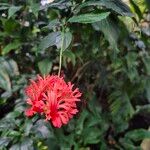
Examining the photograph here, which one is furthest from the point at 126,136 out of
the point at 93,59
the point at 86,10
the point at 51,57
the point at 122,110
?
the point at 86,10

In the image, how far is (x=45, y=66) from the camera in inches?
66.4

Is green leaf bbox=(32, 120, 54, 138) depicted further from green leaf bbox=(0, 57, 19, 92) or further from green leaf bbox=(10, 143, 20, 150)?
green leaf bbox=(0, 57, 19, 92)

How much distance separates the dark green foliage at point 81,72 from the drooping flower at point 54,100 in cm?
19

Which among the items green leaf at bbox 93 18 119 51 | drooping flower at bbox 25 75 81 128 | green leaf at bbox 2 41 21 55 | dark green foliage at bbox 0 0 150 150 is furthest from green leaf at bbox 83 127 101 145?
drooping flower at bbox 25 75 81 128

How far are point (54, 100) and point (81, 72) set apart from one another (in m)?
1.08

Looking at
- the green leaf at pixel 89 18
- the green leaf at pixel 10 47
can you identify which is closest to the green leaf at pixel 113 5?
the green leaf at pixel 89 18

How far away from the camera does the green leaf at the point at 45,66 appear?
1.66m

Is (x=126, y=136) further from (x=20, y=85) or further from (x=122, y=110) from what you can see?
(x=20, y=85)

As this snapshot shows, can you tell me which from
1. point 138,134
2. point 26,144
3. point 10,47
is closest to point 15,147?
point 26,144

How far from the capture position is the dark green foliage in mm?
1452

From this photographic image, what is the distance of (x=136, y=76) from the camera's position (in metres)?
1.99

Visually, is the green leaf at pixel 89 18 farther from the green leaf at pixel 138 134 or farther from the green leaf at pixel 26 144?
the green leaf at pixel 138 134

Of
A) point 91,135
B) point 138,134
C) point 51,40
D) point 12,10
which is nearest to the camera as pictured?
point 51,40

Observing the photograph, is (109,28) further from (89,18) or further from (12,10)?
(12,10)
